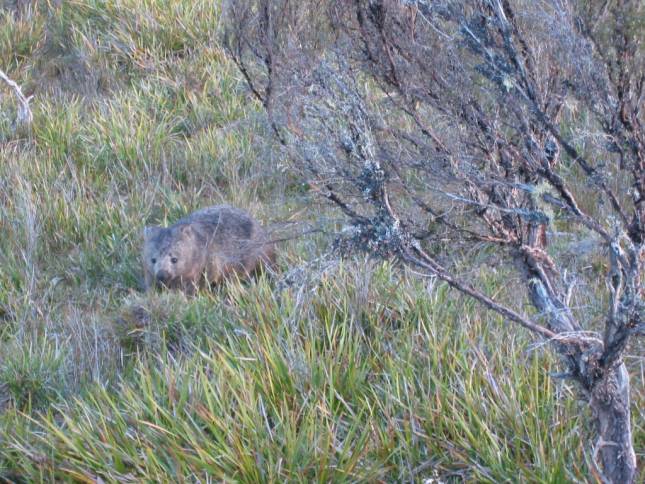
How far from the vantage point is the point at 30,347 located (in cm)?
493

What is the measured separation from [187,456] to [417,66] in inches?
79.0

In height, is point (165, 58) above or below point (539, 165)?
below

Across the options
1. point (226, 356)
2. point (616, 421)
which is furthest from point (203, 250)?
point (616, 421)

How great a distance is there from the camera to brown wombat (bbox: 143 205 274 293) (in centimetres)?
601

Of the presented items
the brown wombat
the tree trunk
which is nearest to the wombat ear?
the brown wombat

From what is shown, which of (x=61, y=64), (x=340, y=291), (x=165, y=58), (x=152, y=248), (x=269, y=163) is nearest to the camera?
(x=340, y=291)

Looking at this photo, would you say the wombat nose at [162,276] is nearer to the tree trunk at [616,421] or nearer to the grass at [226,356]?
the grass at [226,356]

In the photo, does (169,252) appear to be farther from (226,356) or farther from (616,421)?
(616,421)

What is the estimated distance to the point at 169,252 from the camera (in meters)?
5.93

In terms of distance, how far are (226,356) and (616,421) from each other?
186cm

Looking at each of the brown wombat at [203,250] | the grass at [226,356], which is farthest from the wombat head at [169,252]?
the grass at [226,356]

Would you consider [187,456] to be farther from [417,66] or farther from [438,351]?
[417,66]

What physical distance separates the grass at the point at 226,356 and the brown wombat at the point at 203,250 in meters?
0.22

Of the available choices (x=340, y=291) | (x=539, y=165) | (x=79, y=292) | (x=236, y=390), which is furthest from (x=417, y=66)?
(x=79, y=292)
